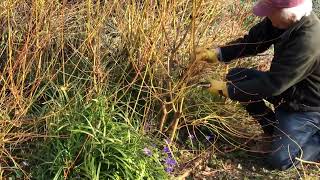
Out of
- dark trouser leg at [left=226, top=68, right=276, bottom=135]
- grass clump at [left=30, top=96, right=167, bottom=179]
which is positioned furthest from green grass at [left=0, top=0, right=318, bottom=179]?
dark trouser leg at [left=226, top=68, right=276, bottom=135]

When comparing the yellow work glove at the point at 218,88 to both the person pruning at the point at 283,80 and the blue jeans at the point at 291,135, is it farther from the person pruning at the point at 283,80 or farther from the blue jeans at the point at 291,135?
the blue jeans at the point at 291,135

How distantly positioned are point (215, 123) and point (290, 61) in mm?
770

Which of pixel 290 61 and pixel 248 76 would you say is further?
pixel 248 76

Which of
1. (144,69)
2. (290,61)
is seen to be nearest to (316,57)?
(290,61)

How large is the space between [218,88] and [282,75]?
446mm

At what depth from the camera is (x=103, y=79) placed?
3293mm

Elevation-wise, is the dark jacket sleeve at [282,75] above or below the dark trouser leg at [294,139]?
above

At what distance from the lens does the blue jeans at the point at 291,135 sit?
3633 mm

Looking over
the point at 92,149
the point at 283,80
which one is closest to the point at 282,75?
the point at 283,80

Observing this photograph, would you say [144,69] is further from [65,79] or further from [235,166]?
[235,166]

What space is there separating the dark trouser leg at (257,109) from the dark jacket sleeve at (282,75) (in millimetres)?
260

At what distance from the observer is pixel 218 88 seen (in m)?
3.63

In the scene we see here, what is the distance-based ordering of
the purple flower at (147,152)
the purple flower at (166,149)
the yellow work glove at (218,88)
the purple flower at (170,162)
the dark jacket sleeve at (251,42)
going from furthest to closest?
Answer: the dark jacket sleeve at (251,42) < the yellow work glove at (218,88) < the purple flower at (166,149) < the purple flower at (170,162) < the purple flower at (147,152)

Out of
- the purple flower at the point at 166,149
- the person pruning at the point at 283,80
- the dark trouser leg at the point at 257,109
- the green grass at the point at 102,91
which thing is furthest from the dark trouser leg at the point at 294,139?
the purple flower at the point at 166,149
